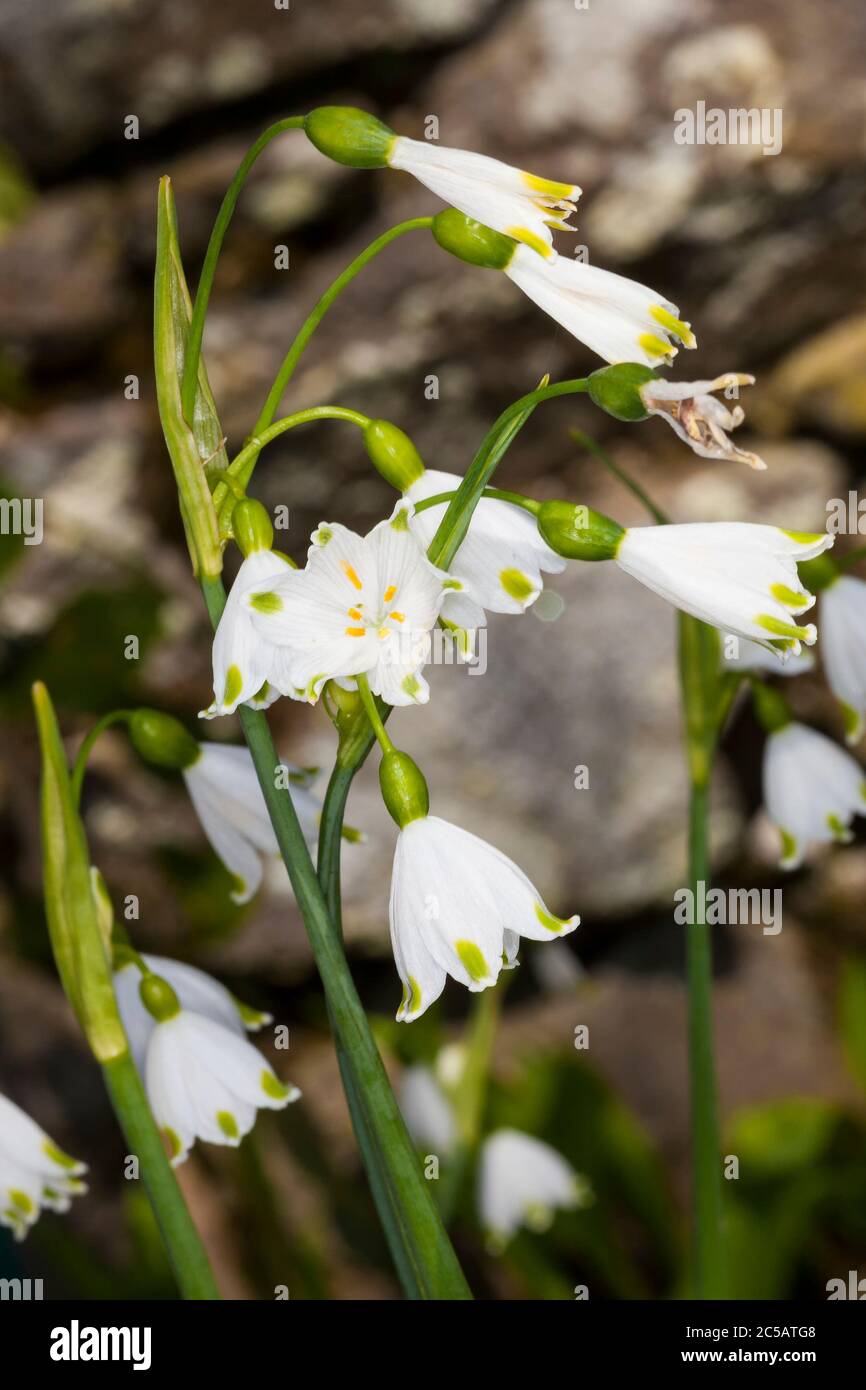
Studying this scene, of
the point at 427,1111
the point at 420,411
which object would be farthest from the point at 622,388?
the point at 420,411

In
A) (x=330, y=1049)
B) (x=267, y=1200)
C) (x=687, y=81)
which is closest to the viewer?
(x=267, y=1200)

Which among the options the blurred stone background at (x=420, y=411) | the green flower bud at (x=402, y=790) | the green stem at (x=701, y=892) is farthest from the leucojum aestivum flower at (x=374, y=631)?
the blurred stone background at (x=420, y=411)

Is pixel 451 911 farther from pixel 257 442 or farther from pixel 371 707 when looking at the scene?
pixel 257 442

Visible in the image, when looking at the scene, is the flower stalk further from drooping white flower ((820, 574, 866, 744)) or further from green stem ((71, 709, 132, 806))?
drooping white flower ((820, 574, 866, 744))

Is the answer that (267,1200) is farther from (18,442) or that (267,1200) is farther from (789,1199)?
(18,442)

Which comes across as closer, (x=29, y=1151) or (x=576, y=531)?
(x=576, y=531)

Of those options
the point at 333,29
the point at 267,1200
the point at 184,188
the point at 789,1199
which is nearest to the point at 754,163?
the point at 333,29
